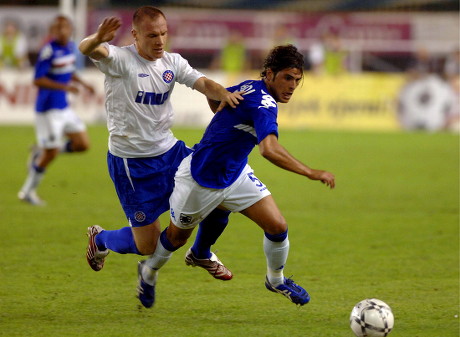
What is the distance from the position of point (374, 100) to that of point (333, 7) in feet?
33.0

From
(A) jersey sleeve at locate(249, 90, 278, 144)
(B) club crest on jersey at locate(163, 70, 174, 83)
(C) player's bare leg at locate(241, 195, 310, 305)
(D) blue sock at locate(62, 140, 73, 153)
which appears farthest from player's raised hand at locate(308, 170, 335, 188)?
(D) blue sock at locate(62, 140, 73, 153)

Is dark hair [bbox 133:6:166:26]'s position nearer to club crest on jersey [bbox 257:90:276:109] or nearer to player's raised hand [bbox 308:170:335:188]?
club crest on jersey [bbox 257:90:276:109]

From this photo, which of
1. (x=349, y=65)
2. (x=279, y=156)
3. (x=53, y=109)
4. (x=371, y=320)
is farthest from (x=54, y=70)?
(x=349, y=65)

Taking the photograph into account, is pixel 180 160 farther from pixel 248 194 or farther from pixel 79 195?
pixel 79 195

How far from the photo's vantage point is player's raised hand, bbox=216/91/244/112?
5973 millimetres

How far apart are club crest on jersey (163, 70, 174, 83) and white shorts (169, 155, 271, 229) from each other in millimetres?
698

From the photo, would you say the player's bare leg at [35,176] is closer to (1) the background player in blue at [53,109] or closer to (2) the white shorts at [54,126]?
(1) the background player in blue at [53,109]

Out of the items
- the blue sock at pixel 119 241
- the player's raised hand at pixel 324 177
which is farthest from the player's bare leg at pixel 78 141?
the player's raised hand at pixel 324 177

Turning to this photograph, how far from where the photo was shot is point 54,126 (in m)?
11.6

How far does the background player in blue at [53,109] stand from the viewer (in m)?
11.4

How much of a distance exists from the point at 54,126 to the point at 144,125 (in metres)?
5.41

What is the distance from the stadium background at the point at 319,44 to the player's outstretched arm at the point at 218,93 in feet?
51.0

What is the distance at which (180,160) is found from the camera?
6695mm

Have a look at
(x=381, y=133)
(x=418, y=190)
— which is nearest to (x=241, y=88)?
(x=418, y=190)
